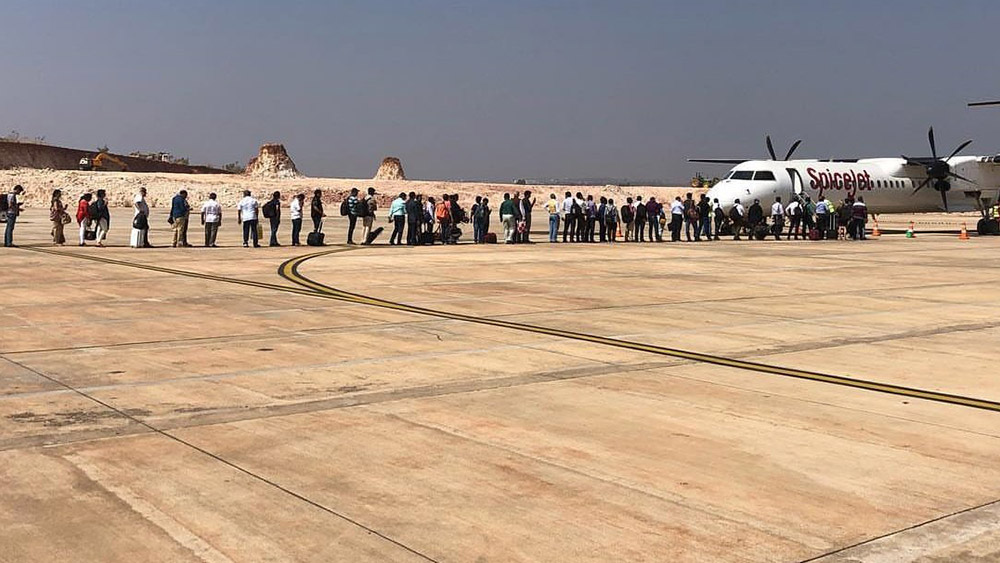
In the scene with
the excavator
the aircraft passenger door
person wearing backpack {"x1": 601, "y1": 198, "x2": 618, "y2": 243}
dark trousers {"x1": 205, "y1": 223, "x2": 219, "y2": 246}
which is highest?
the excavator

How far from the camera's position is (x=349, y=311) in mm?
14078

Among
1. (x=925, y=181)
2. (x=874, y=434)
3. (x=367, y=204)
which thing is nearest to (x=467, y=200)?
(x=925, y=181)

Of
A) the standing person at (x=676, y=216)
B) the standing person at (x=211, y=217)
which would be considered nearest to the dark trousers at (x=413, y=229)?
the standing person at (x=211, y=217)

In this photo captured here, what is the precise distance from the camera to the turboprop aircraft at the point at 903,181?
39594 millimetres

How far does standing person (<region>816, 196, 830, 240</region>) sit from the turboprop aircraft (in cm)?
173

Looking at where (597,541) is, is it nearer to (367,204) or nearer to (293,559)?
(293,559)

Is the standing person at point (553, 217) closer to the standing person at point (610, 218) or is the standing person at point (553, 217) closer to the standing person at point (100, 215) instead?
the standing person at point (610, 218)

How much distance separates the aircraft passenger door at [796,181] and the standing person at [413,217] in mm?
15848

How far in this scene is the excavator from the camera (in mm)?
102375

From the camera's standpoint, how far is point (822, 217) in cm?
3731

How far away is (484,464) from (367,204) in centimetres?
2340

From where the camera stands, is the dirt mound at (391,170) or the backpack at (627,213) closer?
the backpack at (627,213)

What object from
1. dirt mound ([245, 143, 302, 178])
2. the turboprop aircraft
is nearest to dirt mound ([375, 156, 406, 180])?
dirt mound ([245, 143, 302, 178])

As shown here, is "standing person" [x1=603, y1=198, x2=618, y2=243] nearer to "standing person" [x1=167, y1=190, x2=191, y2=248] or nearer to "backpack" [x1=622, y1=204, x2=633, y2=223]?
"backpack" [x1=622, y1=204, x2=633, y2=223]
